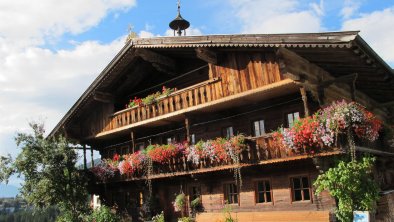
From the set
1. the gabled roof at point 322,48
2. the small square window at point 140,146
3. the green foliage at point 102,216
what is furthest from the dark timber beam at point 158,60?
the green foliage at point 102,216

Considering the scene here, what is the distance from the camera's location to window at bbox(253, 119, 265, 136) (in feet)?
56.4

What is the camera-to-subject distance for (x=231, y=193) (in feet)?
58.0

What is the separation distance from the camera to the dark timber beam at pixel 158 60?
20.2 m

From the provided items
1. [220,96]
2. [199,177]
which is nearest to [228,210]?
[199,177]

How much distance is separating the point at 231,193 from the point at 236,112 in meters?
3.60

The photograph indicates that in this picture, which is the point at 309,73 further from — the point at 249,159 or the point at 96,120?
the point at 96,120

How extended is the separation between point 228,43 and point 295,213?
273 inches

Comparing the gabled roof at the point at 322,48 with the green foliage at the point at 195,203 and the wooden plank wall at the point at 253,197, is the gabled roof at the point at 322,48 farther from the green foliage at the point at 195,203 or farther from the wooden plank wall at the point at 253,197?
the green foliage at the point at 195,203

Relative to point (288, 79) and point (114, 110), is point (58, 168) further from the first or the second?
point (288, 79)

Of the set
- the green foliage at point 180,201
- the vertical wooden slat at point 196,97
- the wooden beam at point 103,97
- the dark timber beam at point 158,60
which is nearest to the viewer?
the vertical wooden slat at point 196,97

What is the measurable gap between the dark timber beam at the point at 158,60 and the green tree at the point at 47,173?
6.73m

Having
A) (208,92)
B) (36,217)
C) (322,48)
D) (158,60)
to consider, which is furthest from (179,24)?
(36,217)

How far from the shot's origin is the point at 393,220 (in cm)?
1644

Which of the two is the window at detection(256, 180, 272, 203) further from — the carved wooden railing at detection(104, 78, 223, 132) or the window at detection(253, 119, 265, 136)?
the carved wooden railing at detection(104, 78, 223, 132)
